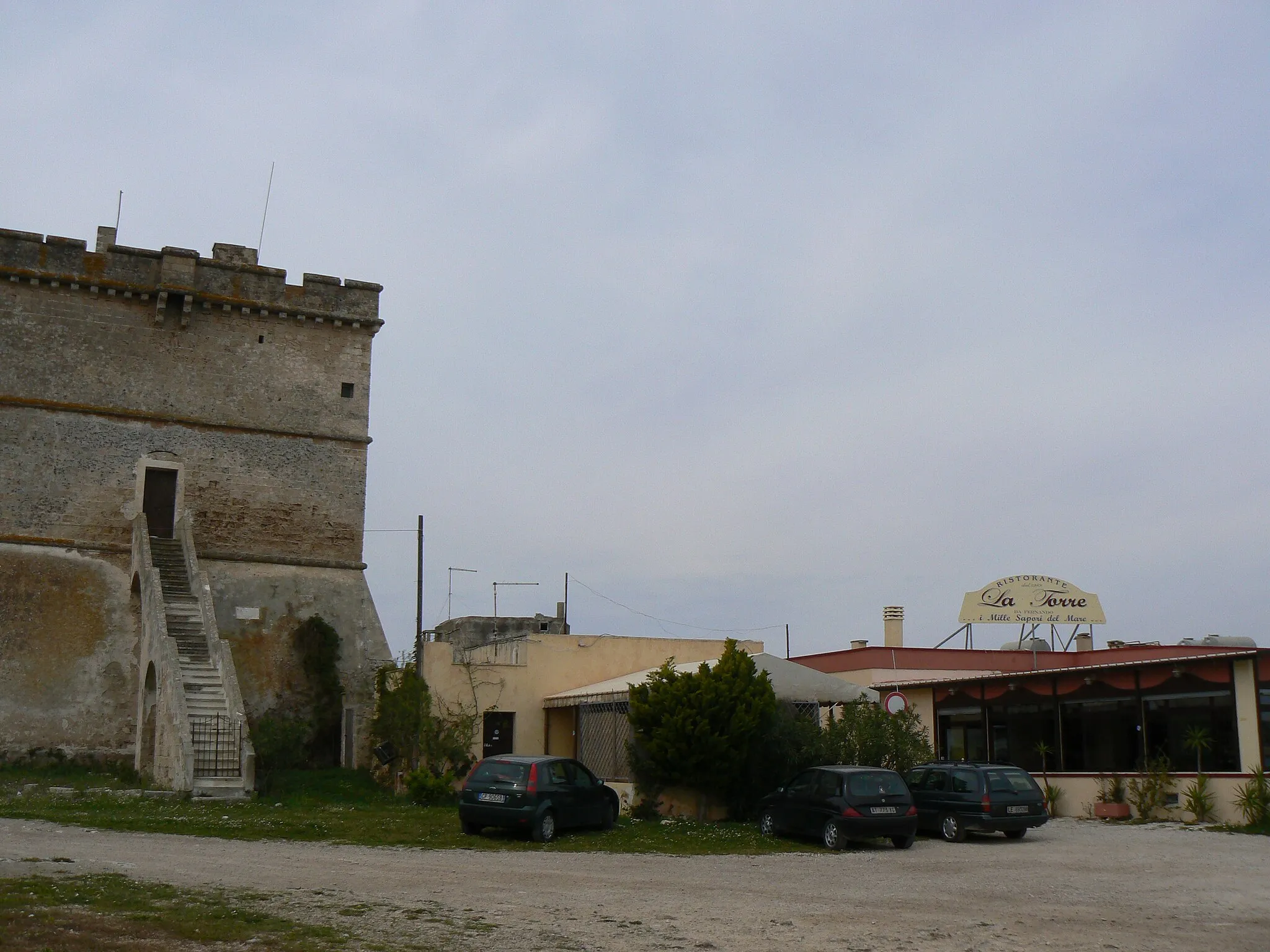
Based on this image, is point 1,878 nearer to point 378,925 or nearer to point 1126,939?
point 378,925

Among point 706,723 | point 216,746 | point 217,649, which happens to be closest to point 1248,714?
point 706,723

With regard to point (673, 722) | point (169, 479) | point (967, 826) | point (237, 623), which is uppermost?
point (169, 479)

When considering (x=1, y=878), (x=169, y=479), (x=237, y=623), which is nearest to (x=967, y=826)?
(x=1, y=878)

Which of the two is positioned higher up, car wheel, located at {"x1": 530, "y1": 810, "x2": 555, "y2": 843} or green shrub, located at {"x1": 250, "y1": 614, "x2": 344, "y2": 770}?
green shrub, located at {"x1": 250, "y1": 614, "x2": 344, "y2": 770}

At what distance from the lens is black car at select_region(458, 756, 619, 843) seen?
1641 centimetres

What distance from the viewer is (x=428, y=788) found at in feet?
71.3

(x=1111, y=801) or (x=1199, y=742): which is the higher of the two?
(x=1199, y=742)

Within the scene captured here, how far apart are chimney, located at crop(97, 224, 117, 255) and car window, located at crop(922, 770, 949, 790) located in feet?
72.7

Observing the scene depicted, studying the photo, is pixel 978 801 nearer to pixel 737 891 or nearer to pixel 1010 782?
pixel 1010 782

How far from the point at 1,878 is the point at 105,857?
2344 mm

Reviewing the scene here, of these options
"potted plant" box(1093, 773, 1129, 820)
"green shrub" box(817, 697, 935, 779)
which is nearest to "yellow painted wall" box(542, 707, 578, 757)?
"green shrub" box(817, 697, 935, 779)

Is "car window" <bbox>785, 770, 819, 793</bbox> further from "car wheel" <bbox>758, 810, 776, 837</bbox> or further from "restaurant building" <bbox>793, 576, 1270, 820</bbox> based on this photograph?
"restaurant building" <bbox>793, 576, 1270, 820</bbox>

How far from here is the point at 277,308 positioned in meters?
28.6

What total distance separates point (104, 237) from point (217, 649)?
11.7m
